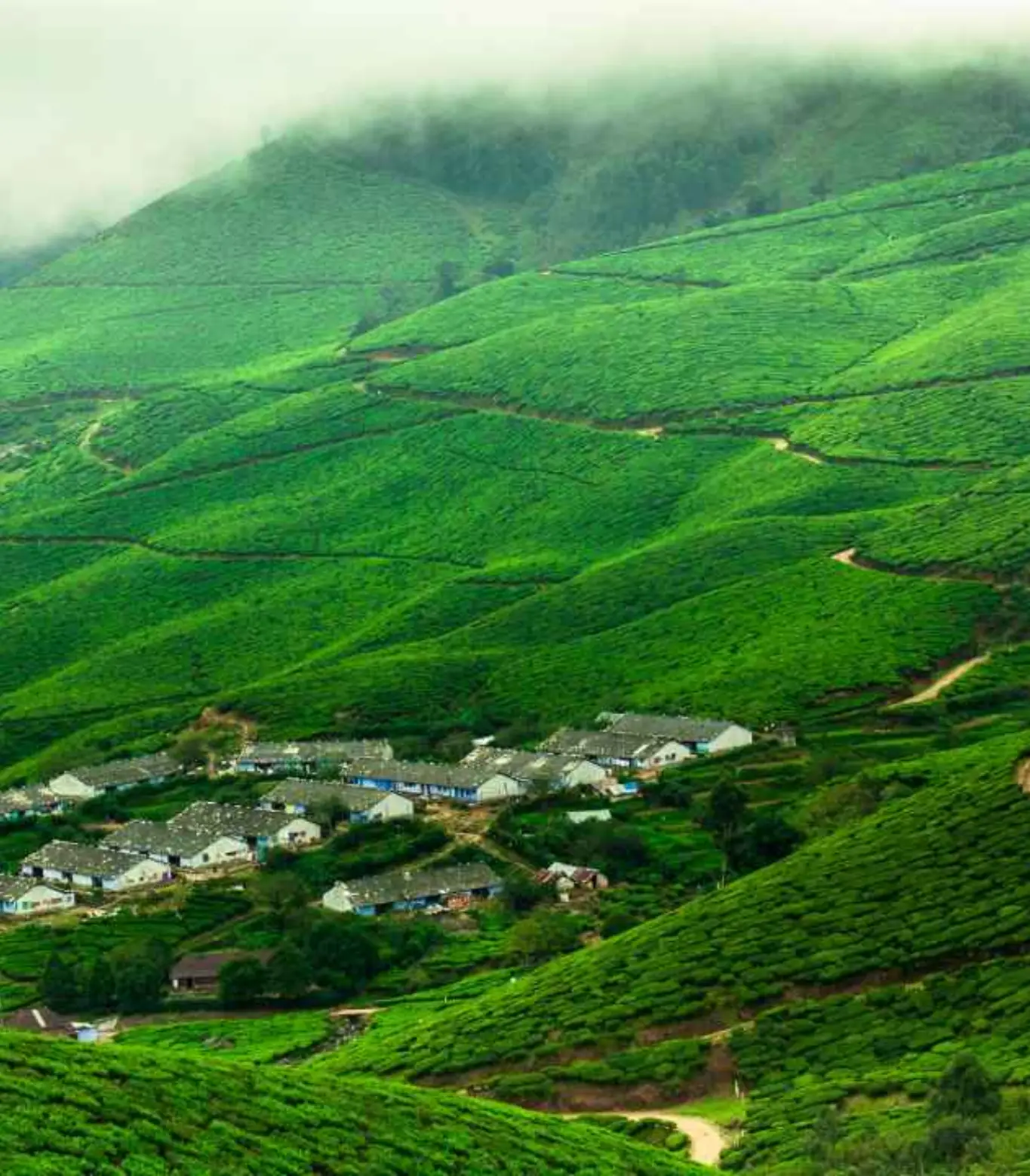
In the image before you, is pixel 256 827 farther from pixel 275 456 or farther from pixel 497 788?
pixel 275 456

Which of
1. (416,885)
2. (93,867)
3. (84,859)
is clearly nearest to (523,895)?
(416,885)

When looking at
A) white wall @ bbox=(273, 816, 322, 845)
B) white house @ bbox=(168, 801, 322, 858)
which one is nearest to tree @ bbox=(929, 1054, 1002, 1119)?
white house @ bbox=(168, 801, 322, 858)

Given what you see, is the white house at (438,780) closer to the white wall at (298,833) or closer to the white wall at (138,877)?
the white wall at (298,833)

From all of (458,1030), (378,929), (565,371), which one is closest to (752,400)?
(565,371)

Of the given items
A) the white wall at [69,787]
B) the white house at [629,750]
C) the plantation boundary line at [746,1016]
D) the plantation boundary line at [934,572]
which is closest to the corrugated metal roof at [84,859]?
the white wall at [69,787]

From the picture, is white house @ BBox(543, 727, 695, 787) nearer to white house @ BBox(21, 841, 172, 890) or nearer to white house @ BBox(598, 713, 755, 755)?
white house @ BBox(598, 713, 755, 755)
